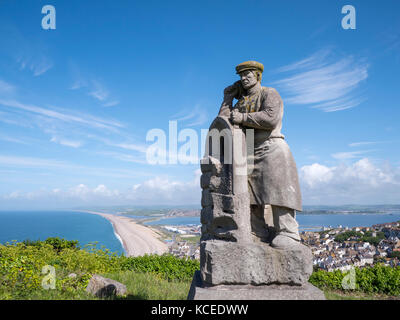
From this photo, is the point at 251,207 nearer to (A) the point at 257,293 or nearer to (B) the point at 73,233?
(A) the point at 257,293

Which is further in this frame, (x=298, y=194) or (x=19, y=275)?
(x=19, y=275)

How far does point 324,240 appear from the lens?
34.4ft

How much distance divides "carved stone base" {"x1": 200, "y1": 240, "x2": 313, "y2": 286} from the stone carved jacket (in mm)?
630

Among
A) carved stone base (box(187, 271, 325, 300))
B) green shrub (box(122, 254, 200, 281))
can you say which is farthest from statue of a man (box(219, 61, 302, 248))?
green shrub (box(122, 254, 200, 281))

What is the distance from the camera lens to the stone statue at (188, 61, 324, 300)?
11.3 ft

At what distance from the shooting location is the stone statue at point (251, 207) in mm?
3441

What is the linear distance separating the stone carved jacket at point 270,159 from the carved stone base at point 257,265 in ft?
2.07

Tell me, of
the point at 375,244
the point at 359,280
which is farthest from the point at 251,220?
the point at 375,244

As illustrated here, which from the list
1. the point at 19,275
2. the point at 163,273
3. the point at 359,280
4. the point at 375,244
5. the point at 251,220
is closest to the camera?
the point at 251,220

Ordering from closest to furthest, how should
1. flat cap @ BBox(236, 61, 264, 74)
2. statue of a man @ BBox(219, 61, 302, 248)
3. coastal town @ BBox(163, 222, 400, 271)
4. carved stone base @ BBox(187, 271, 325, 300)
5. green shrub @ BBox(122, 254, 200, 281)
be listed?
carved stone base @ BBox(187, 271, 325, 300) < statue of a man @ BBox(219, 61, 302, 248) < flat cap @ BBox(236, 61, 264, 74) < green shrub @ BBox(122, 254, 200, 281) < coastal town @ BBox(163, 222, 400, 271)

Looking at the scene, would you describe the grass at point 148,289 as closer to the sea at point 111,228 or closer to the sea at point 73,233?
the sea at point 111,228

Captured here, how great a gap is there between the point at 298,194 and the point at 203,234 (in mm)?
1505

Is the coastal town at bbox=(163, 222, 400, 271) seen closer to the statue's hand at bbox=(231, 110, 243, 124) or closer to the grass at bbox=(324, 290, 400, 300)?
the grass at bbox=(324, 290, 400, 300)

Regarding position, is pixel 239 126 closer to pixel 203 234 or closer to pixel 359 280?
pixel 203 234
